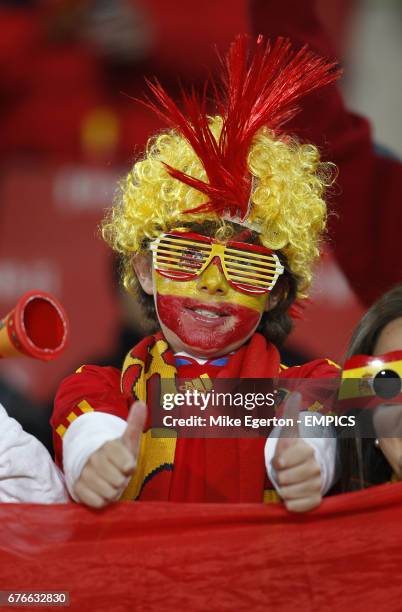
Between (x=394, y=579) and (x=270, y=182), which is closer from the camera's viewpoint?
(x=394, y=579)

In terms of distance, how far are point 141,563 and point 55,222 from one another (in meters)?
2.81

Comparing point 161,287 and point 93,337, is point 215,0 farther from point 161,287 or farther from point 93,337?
point 161,287

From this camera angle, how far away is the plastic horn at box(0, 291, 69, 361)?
1470 mm

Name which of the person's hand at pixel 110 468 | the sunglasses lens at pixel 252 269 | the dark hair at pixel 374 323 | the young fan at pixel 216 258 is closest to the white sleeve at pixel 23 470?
the young fan at pixel 216 258

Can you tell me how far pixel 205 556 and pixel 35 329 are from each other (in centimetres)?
39

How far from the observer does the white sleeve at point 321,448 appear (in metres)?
1.59

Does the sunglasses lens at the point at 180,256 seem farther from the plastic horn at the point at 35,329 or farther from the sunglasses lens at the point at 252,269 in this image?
the plastic horn at the point at 35,329

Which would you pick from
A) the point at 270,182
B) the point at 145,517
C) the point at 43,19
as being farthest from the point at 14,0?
the point at 145,517

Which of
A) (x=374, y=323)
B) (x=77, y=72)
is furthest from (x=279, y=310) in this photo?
(x=77, y=72)

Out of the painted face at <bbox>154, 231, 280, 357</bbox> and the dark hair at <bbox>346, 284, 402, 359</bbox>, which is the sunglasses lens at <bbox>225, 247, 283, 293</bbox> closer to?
the painted face at <bbox>154, 231, 280, 357</bbox>

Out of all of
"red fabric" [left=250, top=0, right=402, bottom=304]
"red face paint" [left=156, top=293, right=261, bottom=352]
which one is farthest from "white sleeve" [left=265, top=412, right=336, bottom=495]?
"red fabric" [left=250, top=0, right=402, bottom=304]

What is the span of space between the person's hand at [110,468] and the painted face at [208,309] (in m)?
0.34

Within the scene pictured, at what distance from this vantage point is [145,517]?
149cm

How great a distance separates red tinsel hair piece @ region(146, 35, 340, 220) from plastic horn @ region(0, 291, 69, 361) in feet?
1.24
